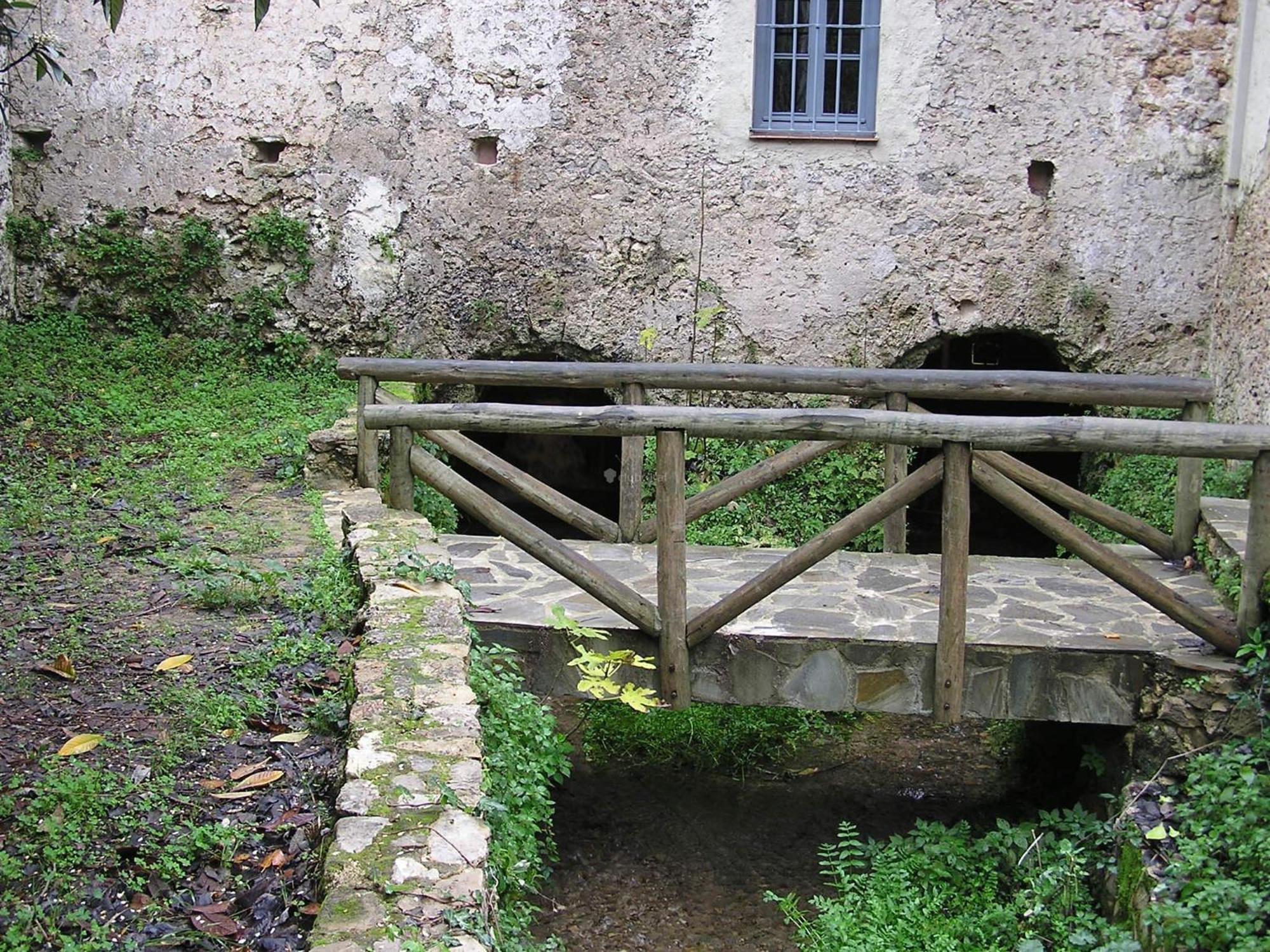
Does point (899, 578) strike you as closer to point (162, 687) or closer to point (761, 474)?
point (761, 474)

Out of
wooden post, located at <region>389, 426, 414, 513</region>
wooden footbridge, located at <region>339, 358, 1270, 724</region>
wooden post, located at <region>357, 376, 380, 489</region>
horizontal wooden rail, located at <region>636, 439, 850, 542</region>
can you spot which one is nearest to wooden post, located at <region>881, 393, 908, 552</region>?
wooden footbridge, located at <region>339, 358, 1270, 724</region>

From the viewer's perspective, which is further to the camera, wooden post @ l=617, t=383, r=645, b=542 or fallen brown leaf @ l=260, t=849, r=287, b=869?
wooden post @ l=617, t=383, r=645, b=542

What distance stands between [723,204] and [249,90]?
136 inches

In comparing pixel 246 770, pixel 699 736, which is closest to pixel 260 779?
pixel 246 770

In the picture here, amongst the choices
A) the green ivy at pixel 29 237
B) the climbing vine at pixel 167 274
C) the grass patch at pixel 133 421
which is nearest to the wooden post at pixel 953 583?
the grass patch at pixel 133 421

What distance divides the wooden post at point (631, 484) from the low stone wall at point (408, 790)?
1.84 metres

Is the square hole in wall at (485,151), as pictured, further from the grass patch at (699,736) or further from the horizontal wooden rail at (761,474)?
the grass patch at (699,736)

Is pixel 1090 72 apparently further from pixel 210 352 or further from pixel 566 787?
pixel 210 352

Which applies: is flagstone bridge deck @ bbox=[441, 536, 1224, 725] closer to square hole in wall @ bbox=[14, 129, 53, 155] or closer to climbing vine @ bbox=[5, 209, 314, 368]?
climbing vine @ bbox=[5, 209, 314, 368]

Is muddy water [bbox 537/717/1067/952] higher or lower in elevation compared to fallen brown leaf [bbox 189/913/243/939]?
lower

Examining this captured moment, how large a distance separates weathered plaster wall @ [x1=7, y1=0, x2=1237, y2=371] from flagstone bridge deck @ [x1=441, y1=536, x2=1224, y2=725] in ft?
11.6

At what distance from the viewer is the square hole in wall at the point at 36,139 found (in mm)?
8906

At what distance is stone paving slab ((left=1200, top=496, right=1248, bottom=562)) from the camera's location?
5.24 metres

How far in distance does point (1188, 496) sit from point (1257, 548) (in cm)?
135
